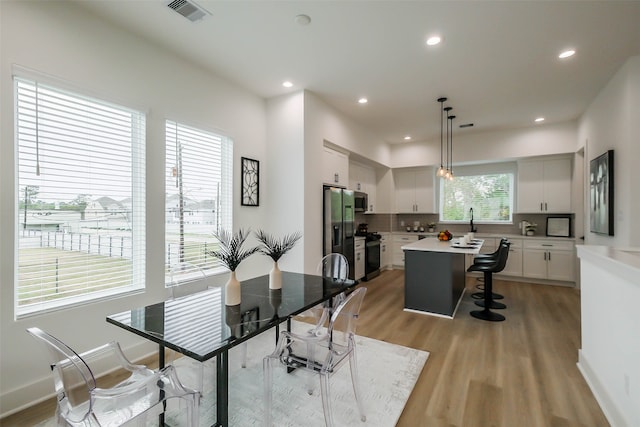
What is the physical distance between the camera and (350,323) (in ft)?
6.13

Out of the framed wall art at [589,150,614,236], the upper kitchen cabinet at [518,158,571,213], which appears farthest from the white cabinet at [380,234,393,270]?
the framed wall art at [589,150,614,236]

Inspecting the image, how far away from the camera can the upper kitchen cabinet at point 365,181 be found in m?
6.02

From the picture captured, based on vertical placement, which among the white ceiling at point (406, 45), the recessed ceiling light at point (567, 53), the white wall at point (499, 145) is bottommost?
the white wall at point (499, 145)

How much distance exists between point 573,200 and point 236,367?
20.9 ft

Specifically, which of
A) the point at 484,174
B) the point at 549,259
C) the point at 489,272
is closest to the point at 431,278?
the point at 489,272

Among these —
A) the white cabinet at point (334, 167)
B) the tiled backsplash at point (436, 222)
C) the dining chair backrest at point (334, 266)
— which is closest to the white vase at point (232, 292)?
the dining chair backrest at point (334, 266)

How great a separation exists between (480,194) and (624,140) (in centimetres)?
342

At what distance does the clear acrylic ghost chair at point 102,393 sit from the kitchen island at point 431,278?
3145mm

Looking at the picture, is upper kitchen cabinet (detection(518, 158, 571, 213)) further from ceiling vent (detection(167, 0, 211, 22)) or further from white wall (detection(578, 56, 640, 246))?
ceiling vent (detection(167, 0, 211, 22))

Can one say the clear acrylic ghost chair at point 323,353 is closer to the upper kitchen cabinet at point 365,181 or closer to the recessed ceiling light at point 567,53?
the recessed ceiling light at point 567,53

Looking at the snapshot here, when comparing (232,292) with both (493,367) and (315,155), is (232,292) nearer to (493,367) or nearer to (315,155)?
(493,367)

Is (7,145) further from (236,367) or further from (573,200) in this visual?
(573,200)

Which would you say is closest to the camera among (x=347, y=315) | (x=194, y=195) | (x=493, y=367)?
(x=347, y=315)

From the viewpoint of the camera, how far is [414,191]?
704 cm
